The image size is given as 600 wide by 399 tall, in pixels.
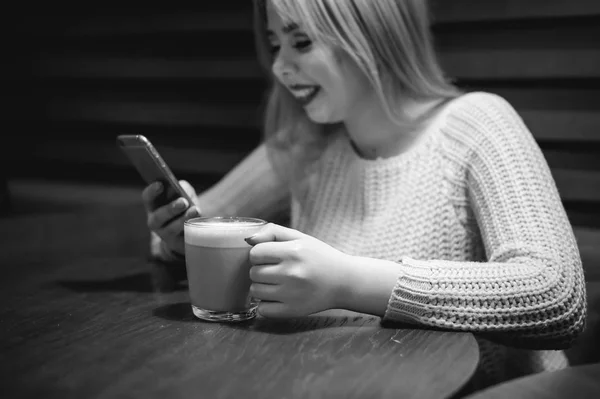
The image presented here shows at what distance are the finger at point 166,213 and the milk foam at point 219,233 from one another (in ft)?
1.11

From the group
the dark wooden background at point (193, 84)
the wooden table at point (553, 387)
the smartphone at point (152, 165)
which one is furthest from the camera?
the dark wooden background at point (193, 84)

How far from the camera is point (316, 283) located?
1.32 m

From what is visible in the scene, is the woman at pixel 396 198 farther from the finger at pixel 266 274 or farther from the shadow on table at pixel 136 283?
the shadow on table at pixel 136 283

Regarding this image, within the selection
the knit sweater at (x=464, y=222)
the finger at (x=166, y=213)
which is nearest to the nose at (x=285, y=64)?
the knit sweater at (x=464, y=222)

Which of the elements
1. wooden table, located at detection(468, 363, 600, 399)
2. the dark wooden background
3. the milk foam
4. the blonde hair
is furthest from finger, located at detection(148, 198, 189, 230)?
the dark wooden background

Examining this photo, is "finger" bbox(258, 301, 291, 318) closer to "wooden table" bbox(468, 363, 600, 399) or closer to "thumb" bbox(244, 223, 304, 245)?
"thumb" bbox(244, 223, 304, 245)

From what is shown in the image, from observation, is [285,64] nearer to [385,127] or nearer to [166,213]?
[385,127]

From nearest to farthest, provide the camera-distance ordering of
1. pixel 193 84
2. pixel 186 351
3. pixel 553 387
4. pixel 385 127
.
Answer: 1. pixel 553 387
2. pixel 186 351
3. pixel 385 127
4. pixel 193 84

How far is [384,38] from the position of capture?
182 cm

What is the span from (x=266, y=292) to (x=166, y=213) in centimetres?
58

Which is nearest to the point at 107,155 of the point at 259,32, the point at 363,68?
the point at 259,32

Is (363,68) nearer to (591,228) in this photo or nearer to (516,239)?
Result: (516,239)

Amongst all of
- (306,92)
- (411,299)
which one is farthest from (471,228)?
(306,92)

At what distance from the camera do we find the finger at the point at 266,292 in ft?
4.32
